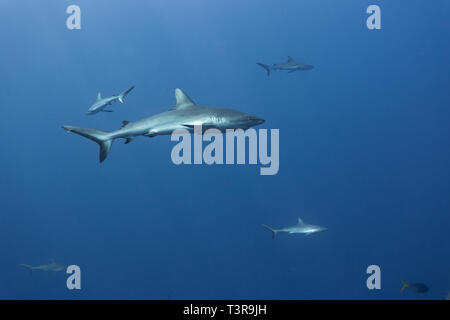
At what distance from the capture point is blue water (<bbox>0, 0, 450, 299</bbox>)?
75.5ft

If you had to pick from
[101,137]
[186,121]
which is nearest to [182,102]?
[186,121]

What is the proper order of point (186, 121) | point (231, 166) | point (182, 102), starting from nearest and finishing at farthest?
point (186, 121) → point (182, 102) → point (231, 166)

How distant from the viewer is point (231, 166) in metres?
32.2

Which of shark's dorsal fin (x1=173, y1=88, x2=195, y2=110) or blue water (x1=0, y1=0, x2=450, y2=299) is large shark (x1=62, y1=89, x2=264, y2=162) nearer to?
shark's dorsal fin (x1=173, y1=88, x2=195, y2=110)

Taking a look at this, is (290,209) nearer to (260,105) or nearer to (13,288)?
(260,105)

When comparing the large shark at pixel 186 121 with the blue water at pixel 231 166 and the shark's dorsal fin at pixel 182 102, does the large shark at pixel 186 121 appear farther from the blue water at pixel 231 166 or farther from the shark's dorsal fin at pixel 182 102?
the blue water at pixel 231 166

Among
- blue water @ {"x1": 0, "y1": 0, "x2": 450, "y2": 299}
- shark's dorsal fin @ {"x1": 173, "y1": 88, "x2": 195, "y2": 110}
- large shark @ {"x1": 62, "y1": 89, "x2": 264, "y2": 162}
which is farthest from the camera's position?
blue water @ {"x1": 0, "y1": 0, "x2": 450, "y2": 299}

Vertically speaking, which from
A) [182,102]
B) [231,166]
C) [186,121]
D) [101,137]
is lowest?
[101,137]

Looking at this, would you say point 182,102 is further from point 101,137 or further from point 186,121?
point 101,137

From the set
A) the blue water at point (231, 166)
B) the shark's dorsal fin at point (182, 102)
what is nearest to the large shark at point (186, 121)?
the shark's dorsal fin at point (182, 102)

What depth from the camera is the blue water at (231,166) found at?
906 inches

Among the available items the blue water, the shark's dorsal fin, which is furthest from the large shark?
the blue water
